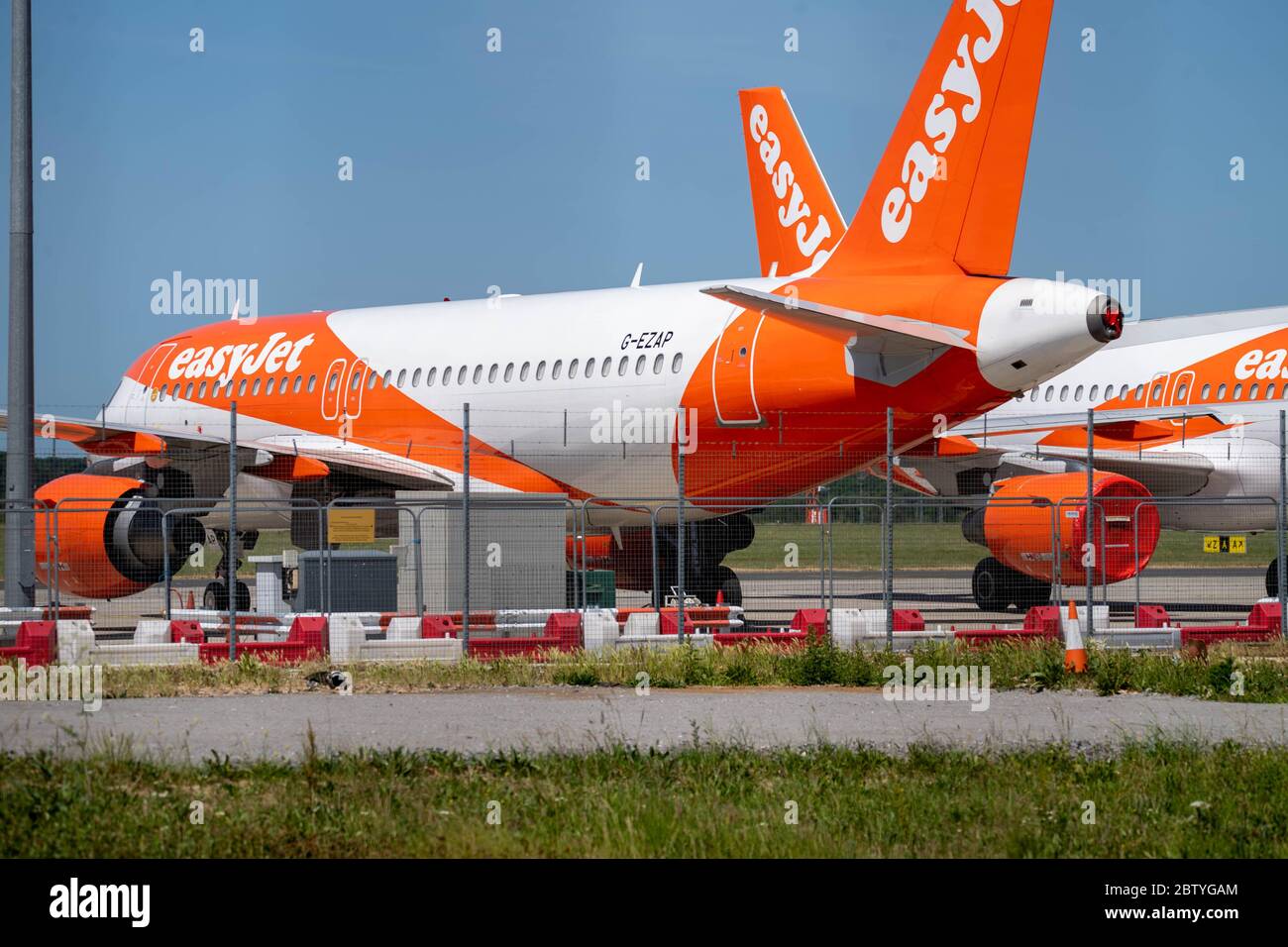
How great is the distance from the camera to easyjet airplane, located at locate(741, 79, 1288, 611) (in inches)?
702

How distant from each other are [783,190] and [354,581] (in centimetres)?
1167

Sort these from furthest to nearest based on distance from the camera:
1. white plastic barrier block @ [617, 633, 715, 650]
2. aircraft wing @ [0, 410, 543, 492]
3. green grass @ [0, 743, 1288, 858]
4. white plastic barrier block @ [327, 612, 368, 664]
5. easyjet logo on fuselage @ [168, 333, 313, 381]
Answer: easyjet logo on fuselage @ [168, 333, 313, 381], aircraft wing @ [0, 410, 543, 492], white plastic barrier block @ [617, 633, 715, 650], white plastic barrier block @ [327, 612, 368, 664], green grass @ [0, 743, 1288, 858]

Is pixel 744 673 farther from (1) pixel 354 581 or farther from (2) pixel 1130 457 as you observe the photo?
(2) pixel 1130 457

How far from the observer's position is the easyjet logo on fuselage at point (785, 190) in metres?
25.4

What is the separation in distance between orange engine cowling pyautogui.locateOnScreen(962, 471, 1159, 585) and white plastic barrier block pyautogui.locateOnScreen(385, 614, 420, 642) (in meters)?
6.24

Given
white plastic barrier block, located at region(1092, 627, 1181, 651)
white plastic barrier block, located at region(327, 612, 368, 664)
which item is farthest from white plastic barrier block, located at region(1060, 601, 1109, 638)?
white plastic barrier block, located at region(327, 612, 368, 664)

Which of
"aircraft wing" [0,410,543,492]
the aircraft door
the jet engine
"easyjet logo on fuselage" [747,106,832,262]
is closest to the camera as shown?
the aircraft door

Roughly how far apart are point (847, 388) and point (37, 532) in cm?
893

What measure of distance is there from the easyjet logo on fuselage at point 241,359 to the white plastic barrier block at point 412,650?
8.71 meters

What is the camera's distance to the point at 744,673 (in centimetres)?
1252

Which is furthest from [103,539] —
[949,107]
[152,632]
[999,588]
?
[999,588]

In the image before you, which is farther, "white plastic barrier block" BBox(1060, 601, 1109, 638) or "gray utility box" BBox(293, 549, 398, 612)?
"gray utility box" BBox(293, 549, 398, 612)

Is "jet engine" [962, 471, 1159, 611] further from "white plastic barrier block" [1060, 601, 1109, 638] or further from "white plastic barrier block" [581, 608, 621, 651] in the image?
"white plastic barrier block" [581, 608, 621, 651]

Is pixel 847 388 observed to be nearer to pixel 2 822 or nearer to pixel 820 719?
pixel 820 719
